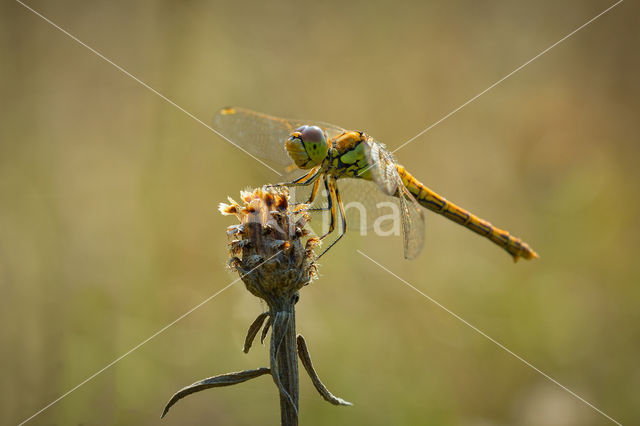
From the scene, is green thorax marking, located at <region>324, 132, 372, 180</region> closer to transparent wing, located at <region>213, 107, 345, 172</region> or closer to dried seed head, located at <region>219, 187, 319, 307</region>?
transparent wing, located at <region>213, 107, 345, 172</region>

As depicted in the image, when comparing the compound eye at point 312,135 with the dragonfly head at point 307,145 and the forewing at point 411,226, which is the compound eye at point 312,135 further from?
the forewing at point 411,226

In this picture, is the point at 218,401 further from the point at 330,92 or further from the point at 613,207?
the point at 613,207

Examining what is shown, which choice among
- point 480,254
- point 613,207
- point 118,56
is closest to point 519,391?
point 480,254

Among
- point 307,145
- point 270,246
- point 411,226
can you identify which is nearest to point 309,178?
point 307,145

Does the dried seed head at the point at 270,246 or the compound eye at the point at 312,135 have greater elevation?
the compound eye at the point at 312,135

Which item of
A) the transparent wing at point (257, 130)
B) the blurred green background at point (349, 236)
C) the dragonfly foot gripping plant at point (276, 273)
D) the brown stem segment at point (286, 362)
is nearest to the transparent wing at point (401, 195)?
the transparent wing at point (257, 130)

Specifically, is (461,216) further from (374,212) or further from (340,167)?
(340,167)
